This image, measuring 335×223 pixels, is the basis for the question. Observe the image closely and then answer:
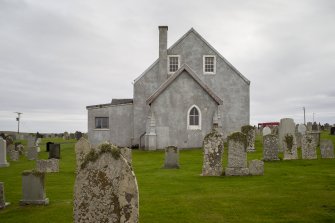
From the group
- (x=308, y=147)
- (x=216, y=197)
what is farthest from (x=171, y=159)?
(x=308, y=147)

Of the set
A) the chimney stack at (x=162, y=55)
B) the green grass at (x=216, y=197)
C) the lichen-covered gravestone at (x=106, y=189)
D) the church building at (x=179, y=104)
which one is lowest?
the green grass at (x=216, y=197)

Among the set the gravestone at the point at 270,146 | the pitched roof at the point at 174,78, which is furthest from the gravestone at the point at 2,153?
the gravestone at the point at 270,146

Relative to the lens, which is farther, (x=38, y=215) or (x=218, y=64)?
(x=218, y=64)

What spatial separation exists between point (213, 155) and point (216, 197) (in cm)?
509

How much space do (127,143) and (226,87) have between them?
10965 mm

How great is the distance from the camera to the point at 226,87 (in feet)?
115

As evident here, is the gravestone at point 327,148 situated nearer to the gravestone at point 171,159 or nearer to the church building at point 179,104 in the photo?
the gravestone at point 171,159

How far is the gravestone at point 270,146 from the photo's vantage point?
Result: 1998 centimetres

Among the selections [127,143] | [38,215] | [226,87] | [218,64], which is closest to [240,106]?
[226,87]

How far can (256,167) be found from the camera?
1561 cm

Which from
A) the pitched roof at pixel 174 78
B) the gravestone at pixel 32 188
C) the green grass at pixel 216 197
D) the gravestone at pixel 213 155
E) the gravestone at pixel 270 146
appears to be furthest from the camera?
the pitched roof at pixel 174 78

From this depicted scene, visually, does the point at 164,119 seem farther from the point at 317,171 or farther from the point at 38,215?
the point at 38,215

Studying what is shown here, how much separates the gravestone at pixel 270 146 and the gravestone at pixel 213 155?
4.81 meters

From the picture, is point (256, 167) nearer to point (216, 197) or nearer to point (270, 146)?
point (270, 146)
